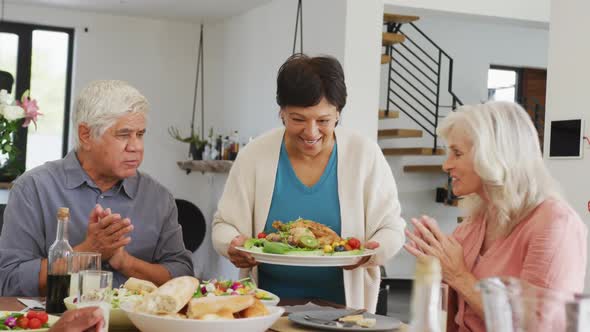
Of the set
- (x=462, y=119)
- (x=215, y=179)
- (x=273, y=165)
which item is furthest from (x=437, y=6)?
(x=462, y=119)

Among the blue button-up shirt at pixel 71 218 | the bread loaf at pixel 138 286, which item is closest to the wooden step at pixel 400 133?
the blue button-up shirt at pixel 71 218

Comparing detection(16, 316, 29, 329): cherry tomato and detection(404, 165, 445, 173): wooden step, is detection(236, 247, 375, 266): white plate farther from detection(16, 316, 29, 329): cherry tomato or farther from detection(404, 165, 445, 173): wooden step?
detection(404, 165, 445, 173): wooden step

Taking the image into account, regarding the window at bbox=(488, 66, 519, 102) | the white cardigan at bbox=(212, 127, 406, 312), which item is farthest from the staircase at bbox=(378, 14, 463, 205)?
the white cardigan at bbox=(212, 127, 406, 312)

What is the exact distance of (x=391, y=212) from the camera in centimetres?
249

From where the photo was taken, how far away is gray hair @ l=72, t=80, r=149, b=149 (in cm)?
232

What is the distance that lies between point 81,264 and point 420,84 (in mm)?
8129

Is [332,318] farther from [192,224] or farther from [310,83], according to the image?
[192,224]

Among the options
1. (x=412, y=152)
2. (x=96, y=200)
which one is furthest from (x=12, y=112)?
(x=412, y=152)

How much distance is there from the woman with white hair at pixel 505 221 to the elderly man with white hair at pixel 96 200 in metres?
0.86

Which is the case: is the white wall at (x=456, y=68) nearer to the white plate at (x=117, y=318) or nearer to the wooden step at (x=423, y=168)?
the wooden step at (x=423, y=168)

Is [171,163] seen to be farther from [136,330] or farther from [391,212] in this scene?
[136,330]

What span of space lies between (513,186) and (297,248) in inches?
26.1

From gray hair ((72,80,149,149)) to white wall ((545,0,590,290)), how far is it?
318 cm

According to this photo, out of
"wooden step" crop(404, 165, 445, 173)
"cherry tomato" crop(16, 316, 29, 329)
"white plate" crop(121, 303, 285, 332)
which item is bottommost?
"cherry tomato" crop(16, 316, 29, 329)
